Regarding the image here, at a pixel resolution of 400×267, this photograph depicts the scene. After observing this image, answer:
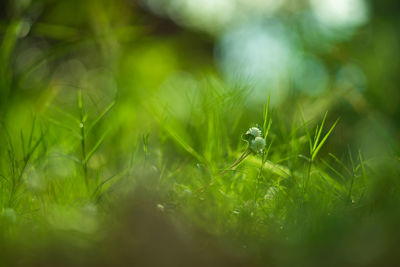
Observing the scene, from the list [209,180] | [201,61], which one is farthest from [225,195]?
[201,61]

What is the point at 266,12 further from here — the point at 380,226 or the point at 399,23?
the point at 380,226

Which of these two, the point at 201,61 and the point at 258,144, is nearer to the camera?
the point at 258,144

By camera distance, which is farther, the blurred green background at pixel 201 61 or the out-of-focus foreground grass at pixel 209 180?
the blurred green background at pixel 201 61

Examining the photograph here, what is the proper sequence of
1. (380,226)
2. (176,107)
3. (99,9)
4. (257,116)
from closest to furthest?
(380,226), (257,116), (176,107), (99,9)

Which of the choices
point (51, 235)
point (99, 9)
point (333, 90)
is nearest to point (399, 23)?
point (333, 90)

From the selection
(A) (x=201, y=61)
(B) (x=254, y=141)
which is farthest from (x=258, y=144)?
(A) (x=201, y=61)

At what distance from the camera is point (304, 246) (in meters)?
0.31

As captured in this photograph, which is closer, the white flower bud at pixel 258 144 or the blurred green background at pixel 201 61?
the white flower bud at pixel 258 144

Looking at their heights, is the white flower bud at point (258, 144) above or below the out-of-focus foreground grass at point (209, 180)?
above

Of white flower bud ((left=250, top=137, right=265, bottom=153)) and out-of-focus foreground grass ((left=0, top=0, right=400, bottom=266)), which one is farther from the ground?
white flower bud ((left=250, top=137, right=265, bottom=153))

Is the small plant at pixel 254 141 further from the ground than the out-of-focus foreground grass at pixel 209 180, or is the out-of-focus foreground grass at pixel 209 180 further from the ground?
the small plant at pixel 254 141

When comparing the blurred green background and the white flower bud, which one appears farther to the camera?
the blurred green background

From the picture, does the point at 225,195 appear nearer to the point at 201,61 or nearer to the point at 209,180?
the point at 209,180

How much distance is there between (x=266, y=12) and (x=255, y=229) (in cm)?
133
